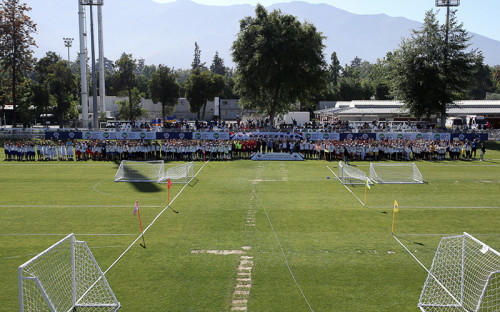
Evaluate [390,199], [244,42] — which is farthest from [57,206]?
[244,42]

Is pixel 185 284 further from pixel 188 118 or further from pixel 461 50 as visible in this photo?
pixel 188 118

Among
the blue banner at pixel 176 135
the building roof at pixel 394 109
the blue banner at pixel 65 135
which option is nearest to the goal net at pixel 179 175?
the blue banner at pixel 176 135

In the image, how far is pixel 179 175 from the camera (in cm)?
2731

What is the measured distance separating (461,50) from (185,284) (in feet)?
167

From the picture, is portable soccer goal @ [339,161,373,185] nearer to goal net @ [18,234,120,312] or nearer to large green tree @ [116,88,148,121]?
goal net @ [18,234,120,312]

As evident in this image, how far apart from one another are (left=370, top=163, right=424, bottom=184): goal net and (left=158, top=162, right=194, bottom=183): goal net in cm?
1191

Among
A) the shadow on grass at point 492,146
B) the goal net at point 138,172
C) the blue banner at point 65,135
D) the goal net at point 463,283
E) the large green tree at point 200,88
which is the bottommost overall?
the goal net at point 463,283

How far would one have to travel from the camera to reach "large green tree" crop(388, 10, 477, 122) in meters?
49.3

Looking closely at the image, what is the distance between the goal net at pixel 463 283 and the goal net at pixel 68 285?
26.5ft

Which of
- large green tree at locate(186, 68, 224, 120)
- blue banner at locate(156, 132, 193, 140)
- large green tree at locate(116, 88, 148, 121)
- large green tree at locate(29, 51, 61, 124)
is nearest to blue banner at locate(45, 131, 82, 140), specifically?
blue banner at locate(156, 132, 193, 140)

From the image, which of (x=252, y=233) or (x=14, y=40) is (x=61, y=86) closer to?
(x=14, y=40)

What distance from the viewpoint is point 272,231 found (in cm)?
1591

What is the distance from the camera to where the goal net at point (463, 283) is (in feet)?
33.1

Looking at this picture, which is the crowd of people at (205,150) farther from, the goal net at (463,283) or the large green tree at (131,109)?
the large green tree at (131,109)
